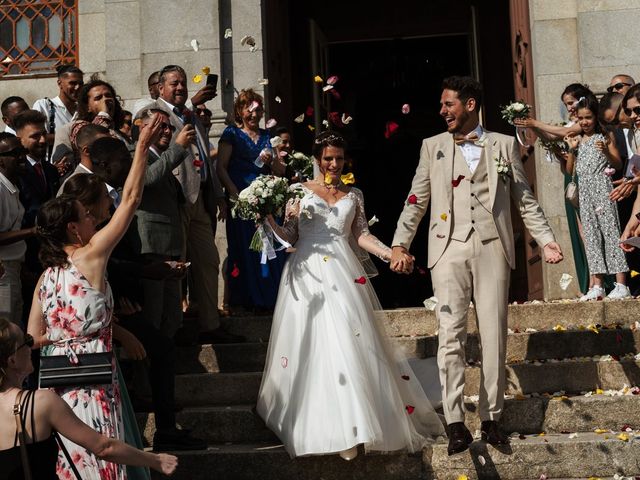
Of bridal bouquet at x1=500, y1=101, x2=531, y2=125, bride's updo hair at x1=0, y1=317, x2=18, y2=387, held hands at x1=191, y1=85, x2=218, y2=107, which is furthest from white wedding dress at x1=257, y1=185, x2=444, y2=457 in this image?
bride's updo hair at x1=0, y1=317, x2=18, y2=387

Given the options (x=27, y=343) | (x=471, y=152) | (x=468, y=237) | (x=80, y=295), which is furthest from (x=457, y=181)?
(x=27, y=343)

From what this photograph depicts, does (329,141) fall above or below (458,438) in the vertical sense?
above

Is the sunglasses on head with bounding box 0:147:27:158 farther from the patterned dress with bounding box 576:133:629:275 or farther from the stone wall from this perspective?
the stone wall

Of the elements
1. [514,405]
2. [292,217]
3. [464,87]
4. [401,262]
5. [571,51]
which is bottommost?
[514,405]

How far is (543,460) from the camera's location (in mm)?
7086

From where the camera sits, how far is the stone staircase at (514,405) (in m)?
7.09

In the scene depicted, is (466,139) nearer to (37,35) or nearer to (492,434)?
(492,434)

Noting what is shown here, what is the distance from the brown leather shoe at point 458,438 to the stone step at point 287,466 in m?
0.33

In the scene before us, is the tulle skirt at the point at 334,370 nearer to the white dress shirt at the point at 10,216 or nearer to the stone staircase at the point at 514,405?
the stone staircase at the point at 514,405

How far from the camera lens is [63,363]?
5473mm

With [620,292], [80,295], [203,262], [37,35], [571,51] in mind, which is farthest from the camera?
[37,35]

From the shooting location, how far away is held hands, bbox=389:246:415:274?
709 cm

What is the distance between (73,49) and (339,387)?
6.50m

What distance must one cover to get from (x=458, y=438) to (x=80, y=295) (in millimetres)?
2742
